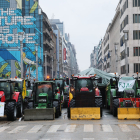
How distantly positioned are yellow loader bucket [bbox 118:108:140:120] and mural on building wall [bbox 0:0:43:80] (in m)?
70.2

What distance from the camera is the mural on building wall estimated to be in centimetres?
8862

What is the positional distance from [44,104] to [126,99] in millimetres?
5246

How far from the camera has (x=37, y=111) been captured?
19422 millimetres

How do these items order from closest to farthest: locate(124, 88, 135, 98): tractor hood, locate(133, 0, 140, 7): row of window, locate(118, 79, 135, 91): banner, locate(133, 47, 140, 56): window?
locate(124, 88, 135, 98): tractor hood < locate(118, 79, 135, 91): banner < locate(133, 47, 140, 56): window < locate(133, 0, 140, 7): row of window

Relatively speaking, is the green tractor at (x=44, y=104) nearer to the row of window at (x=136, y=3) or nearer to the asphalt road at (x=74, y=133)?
the asphalt road at (x=74, y=133)

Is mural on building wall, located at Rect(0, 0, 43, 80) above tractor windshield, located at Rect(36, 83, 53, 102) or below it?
above

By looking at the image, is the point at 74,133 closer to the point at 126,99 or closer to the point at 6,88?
the point at 126,99

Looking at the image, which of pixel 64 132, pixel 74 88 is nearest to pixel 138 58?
pixel 74 88

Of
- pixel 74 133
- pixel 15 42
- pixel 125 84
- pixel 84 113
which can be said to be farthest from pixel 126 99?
pixel 15 42

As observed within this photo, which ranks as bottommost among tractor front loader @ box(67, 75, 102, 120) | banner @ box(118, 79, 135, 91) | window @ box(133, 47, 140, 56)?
tractor front loader @ box(67, 75, 102, 120)

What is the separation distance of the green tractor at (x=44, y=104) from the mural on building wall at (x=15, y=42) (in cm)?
6778

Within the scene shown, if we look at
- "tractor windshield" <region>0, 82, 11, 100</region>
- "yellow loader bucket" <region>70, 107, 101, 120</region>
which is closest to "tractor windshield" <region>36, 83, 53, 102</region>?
"tractor windshield" <region>0, 82, 11, 100</region>

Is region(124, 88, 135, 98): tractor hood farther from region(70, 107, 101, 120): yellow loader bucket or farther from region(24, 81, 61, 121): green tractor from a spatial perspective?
region(24, 81, 61, 121): green tractor

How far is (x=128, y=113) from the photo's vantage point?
19203mm
